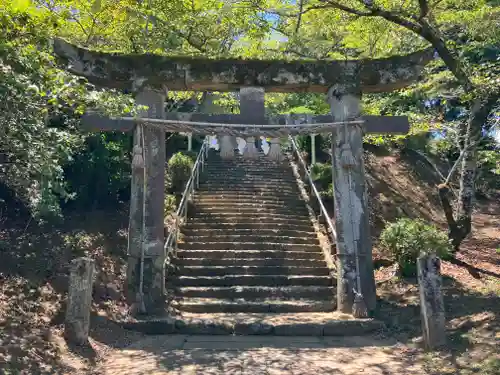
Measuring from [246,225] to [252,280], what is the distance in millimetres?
2367

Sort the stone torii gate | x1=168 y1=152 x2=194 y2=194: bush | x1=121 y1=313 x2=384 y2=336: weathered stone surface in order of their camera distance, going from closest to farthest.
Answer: x1=121 y1=313 x2=384 y2=336: weathered stone surface < the stone torii gate < x1=168 y1=152 x2=194 y2=194: bush

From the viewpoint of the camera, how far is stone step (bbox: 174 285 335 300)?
8.34 meters

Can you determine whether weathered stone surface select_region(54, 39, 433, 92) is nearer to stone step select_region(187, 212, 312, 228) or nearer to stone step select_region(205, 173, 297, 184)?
stone step select_region(187, 212, 312, 228)

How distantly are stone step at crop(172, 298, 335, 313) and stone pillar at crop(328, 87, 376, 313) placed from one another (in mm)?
405

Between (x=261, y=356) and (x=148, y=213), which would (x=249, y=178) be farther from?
(x=261, y=356)

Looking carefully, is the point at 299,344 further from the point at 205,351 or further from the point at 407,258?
the point at 407,258

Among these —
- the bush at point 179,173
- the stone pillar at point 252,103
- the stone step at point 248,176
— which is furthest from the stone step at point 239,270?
the stone step at point 248,176

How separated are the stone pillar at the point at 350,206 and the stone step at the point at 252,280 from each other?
999 millimetres

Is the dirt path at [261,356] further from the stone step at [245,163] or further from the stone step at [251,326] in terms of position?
the stone step at [245,163]

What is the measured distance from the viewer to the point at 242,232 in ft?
35.1

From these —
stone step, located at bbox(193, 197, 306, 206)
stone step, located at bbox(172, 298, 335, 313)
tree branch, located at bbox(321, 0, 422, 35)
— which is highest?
tree branch, located at bbox(321, 0, 422, 35)

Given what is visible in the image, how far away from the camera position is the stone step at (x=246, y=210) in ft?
38.4

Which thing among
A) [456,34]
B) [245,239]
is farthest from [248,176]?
[456,34]

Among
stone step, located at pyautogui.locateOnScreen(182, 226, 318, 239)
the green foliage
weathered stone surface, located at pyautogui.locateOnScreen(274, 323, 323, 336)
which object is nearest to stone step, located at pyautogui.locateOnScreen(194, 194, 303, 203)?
the green foliage
